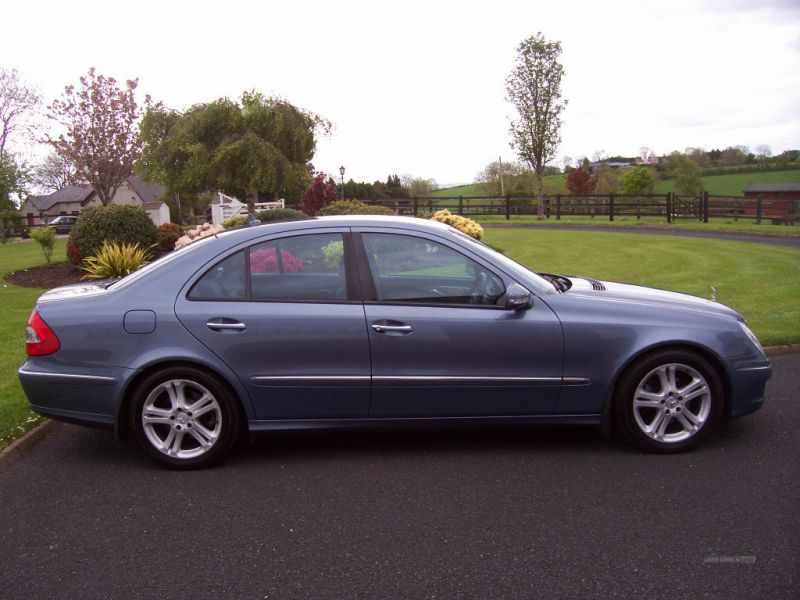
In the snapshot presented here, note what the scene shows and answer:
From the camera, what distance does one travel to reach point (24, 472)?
458 cm

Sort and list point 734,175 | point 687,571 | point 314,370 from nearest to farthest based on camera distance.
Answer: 1. point 687,571
2. point 314,370
3. point 734,175

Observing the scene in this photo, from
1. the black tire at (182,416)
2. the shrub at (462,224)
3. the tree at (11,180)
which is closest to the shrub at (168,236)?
the shrub at (462,224)

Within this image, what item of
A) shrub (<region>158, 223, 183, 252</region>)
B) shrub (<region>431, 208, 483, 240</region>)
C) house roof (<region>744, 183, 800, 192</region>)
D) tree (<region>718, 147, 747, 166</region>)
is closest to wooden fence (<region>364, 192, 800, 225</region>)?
shrub (<region>158, 223, 183, 252</region>)


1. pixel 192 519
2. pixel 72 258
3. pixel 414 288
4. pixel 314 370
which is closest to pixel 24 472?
pixel 192 519

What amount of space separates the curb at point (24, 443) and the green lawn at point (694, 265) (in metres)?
6.80

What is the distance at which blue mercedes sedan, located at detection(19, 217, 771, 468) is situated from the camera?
4.43 m

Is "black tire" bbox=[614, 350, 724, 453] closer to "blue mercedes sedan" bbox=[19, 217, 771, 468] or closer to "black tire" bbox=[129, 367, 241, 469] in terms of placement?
"blue mercedes sedan" bbox=[19, 217, 771, 468]

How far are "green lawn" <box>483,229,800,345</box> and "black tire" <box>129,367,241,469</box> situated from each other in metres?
5.66

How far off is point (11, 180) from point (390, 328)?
199ft

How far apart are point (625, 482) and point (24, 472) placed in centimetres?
384

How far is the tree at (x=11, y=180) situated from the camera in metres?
54.7

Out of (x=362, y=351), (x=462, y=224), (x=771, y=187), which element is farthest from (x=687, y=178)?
(x=362, y=351)

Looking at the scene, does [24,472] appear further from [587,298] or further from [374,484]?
[587,298]

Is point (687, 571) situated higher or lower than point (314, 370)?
lower
